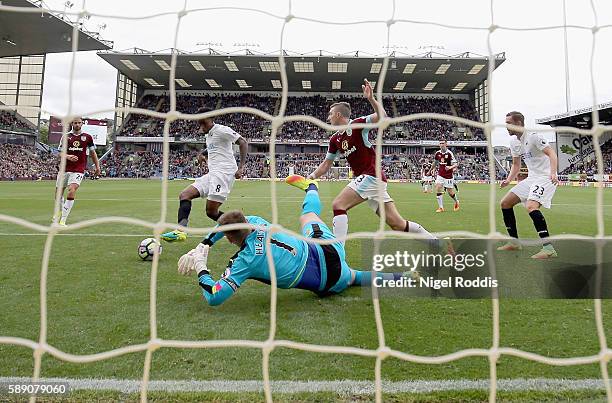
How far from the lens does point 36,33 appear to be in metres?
25.0

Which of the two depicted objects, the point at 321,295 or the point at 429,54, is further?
the point at 429,54

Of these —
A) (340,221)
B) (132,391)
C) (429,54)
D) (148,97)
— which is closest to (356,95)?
(429,54)

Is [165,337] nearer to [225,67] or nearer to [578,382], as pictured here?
[578,382]

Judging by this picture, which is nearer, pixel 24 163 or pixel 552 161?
pixel 552 161

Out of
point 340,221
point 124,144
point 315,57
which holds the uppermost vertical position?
point 315,57

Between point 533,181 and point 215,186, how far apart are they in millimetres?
4310

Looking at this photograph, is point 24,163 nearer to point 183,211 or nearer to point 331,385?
point 183,211

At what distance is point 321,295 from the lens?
11.4 feet

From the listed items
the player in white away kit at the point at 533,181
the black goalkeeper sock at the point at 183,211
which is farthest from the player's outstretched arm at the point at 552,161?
the black goalkeeper sock at the point at 183,211

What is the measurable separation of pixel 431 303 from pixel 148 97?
48122mm

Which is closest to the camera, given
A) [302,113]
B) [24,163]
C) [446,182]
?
[446,182]

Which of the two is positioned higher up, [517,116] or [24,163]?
[24,163]

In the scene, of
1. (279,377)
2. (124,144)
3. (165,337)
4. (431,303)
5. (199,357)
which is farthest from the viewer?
(124,144)

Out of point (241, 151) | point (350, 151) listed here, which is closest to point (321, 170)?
point (350, 151)
